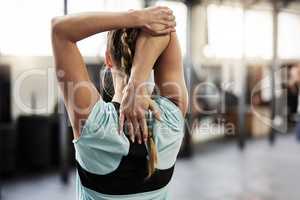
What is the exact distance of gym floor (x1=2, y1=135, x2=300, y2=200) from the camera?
380cm

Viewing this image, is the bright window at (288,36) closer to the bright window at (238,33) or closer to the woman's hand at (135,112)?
the bright window at (238,33)

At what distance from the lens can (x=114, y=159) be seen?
0.70 meters

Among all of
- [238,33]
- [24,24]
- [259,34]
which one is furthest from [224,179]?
[259,34]

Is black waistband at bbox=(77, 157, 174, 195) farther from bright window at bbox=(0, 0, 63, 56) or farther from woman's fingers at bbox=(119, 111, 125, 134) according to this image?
bright window at bbox=(0, 0, 63, 56)

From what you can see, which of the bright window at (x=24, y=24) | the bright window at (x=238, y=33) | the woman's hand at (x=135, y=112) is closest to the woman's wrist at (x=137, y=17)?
the woman's hand at (x=135, y=112)

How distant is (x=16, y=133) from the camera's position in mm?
4539

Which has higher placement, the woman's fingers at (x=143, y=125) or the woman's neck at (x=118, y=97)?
the woman's neck at (x=118, y=97)

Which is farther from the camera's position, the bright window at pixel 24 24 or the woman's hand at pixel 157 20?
the bright window at pixel 24 24

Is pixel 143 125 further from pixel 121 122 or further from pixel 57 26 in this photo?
pixel 57 26

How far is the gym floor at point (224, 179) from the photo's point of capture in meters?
3.80

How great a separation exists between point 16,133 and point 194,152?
2.86 meters

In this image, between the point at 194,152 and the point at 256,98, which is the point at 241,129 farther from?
the point at 194,152

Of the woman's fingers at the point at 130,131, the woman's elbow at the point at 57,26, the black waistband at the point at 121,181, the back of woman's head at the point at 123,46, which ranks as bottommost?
the black waistband at the point at 121,181

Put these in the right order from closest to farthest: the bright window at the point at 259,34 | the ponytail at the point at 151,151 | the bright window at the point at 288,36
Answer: the ponytail at the point at 151,151 → the bright window at the point at 259,34 → the bright window at the point at 288,36
